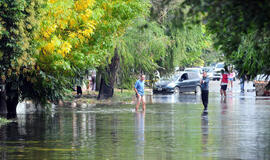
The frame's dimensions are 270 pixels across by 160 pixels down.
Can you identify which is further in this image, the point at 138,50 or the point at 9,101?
the point at 138,50

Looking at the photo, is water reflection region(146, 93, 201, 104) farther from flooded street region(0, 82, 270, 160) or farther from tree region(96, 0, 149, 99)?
flooded street region(0, 82, 270, 160)

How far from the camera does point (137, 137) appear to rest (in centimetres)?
1711

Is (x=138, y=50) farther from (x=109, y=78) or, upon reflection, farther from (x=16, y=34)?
(x=16, y=34)

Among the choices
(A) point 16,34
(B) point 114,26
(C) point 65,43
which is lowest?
(C) point 65,43

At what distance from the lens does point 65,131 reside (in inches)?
750

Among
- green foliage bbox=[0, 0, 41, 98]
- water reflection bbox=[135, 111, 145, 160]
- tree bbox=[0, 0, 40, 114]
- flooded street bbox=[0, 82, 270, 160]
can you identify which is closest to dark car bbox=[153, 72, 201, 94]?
water reflection bbox=[135, 111, 145, 160]

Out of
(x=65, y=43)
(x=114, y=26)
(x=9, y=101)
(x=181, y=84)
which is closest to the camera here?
(x=65, y=43)

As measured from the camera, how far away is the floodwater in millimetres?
13594

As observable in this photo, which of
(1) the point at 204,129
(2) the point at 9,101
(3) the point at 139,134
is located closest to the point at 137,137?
(3) the point at 139,134

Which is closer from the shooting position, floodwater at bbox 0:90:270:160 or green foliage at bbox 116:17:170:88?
floodwater at bbox 0:90:270:160

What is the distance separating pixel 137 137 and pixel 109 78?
21.7 meters

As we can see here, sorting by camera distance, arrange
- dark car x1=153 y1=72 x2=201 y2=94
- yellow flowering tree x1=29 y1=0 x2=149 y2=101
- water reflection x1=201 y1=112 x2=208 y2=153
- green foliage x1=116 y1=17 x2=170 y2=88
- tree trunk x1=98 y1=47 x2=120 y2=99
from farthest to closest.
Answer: dark car x1=153 y1=72 x2=201 y2=94 < tree trunk x1=98 y1=47 x2=120 y2=99 < green foliage x1=116 y1=17 x2=170 y2=88 < yellow flowering tree x1=29 y1=0 x2=149 y2=101 < water reflection x1=201 y1=112 x2=208 y2=153

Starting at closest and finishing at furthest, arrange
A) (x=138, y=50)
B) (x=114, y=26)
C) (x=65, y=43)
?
(x=65, y=43) → (x=114, y=26) → (x=138, y=50)

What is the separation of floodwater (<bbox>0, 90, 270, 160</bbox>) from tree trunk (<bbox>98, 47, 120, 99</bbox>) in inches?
494
